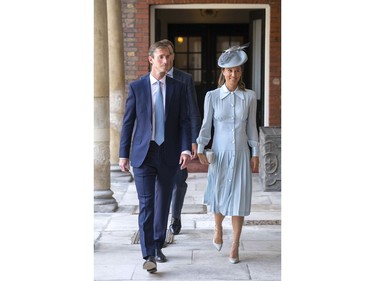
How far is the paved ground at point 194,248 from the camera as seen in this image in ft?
20.9

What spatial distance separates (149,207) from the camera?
627 centimetres

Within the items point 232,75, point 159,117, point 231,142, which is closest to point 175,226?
point 231,142

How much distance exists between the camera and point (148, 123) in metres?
6.34

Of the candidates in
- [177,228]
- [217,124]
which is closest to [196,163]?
[177,228]

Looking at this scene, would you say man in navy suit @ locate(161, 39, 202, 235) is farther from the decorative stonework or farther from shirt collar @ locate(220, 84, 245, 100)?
the decorative stonework

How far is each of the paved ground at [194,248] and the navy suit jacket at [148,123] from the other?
865 millimetres

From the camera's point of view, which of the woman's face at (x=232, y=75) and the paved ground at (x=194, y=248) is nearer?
the paved ground at (x=194, y=248)

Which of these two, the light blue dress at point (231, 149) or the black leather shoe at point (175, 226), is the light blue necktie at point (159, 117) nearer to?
the light blue dress at point (231, 149)

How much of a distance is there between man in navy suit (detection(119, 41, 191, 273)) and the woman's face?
14.4 inches

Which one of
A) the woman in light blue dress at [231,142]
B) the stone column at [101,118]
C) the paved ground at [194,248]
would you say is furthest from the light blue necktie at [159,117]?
the stone column at [101,118]

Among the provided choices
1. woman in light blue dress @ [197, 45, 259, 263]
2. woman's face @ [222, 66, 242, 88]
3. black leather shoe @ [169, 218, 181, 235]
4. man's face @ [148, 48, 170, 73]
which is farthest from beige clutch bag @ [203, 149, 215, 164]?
black leather shoe @ [169, 218, 181, 235]

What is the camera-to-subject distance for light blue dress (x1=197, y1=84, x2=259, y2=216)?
655cm

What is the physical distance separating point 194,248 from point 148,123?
1464 mm

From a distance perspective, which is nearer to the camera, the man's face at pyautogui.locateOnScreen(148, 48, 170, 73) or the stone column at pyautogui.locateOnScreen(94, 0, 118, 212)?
the man's face at pyautogui.locateOnScreen(148, 48, 170, 73)
